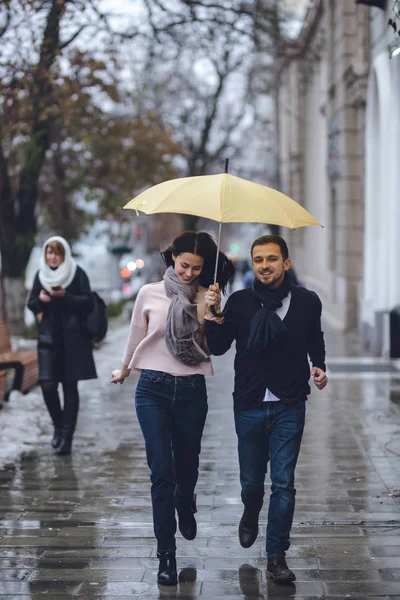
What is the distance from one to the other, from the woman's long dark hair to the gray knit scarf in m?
0.13

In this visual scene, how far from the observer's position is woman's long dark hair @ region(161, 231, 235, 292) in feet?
17.8

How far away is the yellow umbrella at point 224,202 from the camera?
5152 mm

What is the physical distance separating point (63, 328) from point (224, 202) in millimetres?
3917

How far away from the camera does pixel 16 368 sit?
10.8 m

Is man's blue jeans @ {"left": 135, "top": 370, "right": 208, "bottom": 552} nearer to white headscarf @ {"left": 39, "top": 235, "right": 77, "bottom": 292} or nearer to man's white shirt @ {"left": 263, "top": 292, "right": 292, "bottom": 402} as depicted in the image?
man's white shirt @ {"left": 263, "top": 292, "right": 292, "bottom": 402}

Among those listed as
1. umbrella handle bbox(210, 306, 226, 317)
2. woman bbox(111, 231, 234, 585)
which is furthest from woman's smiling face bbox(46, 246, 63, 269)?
umbrella handle bbox(210, 306, 226, 317)

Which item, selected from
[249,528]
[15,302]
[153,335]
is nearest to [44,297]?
[153,335]

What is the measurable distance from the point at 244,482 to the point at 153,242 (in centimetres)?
5868

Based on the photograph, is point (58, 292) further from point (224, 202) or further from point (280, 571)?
point (280, 571)

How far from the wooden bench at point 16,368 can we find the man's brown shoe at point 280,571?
216 inches

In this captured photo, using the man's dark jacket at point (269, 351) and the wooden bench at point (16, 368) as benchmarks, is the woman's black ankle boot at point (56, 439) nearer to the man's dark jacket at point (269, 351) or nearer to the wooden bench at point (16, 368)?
the wooden bench at point (16, 368)

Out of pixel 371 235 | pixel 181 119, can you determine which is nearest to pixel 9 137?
pixel 371 235

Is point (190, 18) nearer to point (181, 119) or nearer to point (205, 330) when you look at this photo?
point (205, 330)

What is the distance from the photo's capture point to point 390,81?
16891mm
